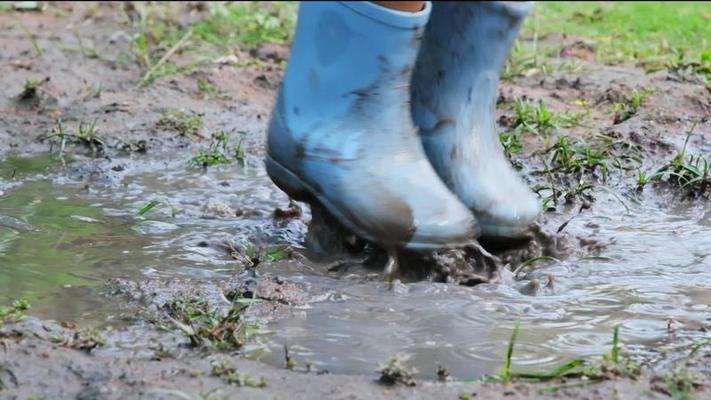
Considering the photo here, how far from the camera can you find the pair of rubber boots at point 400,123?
2.24 metres

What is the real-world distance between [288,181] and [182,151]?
1.31 meters

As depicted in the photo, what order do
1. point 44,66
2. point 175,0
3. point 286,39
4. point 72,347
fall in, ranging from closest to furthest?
point 72,347 → point 44,66 → point 286,39 → point 175,0

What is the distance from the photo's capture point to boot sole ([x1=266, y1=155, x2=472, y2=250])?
7.70 feet

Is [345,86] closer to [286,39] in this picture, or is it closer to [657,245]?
[657,245]

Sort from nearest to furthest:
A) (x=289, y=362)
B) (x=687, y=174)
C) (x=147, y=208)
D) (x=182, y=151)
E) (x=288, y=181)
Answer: (x=289, y=362)
(x=288, y=181)
(x=147, y=208)
(x=687, y=174)
(x=182, y=151)

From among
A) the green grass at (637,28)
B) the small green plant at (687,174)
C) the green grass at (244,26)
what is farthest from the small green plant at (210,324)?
the green grass at (244,26)

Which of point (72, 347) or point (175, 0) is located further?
point (175, 0)

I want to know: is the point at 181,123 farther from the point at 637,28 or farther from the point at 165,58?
the point at 637,28

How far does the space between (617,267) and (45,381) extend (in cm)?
127

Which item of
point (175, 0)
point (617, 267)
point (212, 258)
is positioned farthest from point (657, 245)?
point (175, 0)

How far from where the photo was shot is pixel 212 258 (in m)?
2.44

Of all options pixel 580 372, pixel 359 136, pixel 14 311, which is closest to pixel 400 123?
pixel 359 136

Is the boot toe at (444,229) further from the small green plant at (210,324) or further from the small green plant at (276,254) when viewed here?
the small green plant at (210,324)

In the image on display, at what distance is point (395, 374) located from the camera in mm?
1733
